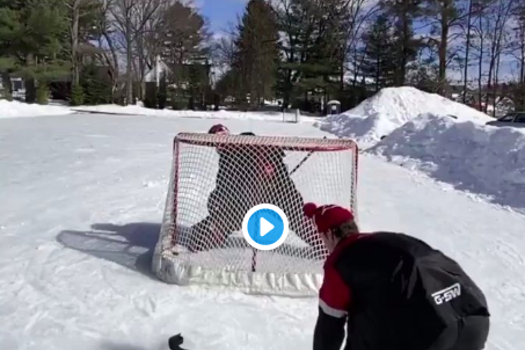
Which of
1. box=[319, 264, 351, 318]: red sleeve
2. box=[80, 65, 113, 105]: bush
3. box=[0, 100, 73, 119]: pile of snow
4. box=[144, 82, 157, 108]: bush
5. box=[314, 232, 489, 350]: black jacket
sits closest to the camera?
box=[314, 232, 489, 350]: black jacket

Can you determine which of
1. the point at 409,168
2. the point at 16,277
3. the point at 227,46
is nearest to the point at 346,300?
the point at 16,277

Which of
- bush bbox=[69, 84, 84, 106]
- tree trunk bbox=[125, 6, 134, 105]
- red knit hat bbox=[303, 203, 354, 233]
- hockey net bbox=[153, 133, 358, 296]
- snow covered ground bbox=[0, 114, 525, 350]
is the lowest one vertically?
snow covered ground bbox=[0, 114, 525, 350]

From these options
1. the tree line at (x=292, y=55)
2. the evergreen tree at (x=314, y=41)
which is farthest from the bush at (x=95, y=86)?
the evergreen tree at (x=314, y=41)

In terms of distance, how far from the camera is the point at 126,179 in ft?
27.0

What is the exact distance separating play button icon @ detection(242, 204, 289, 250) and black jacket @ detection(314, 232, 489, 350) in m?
1.89

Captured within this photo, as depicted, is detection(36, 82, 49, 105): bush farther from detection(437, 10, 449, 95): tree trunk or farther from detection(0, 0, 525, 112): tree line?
detection(437, 10, 449, 95): tree trunk

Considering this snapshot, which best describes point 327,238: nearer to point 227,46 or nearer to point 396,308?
point 396,308

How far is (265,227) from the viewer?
12.1 feet

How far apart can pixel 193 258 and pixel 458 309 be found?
2827 mm

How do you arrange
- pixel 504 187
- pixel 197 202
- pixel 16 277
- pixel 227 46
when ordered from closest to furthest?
pixel 16 277, pixel 197 202, pixel 504 187, pixel 227 46

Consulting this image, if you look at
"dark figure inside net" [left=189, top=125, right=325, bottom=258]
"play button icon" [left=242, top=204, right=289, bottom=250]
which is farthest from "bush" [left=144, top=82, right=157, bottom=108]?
"play button icon" [left=242, top=204, right=289, bottom=250]

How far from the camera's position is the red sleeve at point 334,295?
1.72 meters

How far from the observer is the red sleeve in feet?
5.65

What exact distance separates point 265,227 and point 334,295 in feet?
6.43
